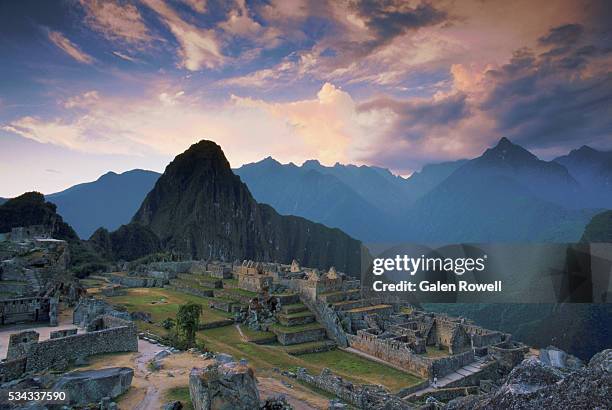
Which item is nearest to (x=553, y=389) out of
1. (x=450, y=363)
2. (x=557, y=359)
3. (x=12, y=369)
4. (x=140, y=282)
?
(x=557, y=359)

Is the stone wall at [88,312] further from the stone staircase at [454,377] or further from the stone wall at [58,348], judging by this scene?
the stone staircase at [454,377]

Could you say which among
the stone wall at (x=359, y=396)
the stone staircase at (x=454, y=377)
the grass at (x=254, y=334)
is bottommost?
the stone staircase at (x=454, y=377)

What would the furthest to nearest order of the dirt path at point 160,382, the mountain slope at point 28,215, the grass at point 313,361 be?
1. the mountain slope at point 28,215
2. the grass at point 313,361
3. the dirt path at point 160,382

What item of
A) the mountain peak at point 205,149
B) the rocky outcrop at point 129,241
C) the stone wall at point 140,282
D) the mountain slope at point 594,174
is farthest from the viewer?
the mountain peak at point 205,149

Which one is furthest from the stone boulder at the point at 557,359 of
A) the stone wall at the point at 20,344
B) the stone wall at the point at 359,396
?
the stone wall at the point at 20,344

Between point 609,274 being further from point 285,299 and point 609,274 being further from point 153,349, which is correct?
point 153,349

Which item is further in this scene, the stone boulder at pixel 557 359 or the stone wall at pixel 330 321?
the stone wall at pixel 330 321

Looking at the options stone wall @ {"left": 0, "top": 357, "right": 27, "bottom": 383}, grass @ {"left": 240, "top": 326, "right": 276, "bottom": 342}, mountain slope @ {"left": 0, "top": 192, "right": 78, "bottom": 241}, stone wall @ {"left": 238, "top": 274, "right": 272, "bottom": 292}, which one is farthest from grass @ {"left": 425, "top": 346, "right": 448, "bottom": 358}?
mountain slope @ {"left": 0, "top": 192, "right": 78, "bottom": 241}

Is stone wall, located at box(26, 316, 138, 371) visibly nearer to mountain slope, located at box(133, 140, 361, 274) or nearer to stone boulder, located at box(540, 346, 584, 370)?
stone boulder, located at box(540, 346, 584, 370)
